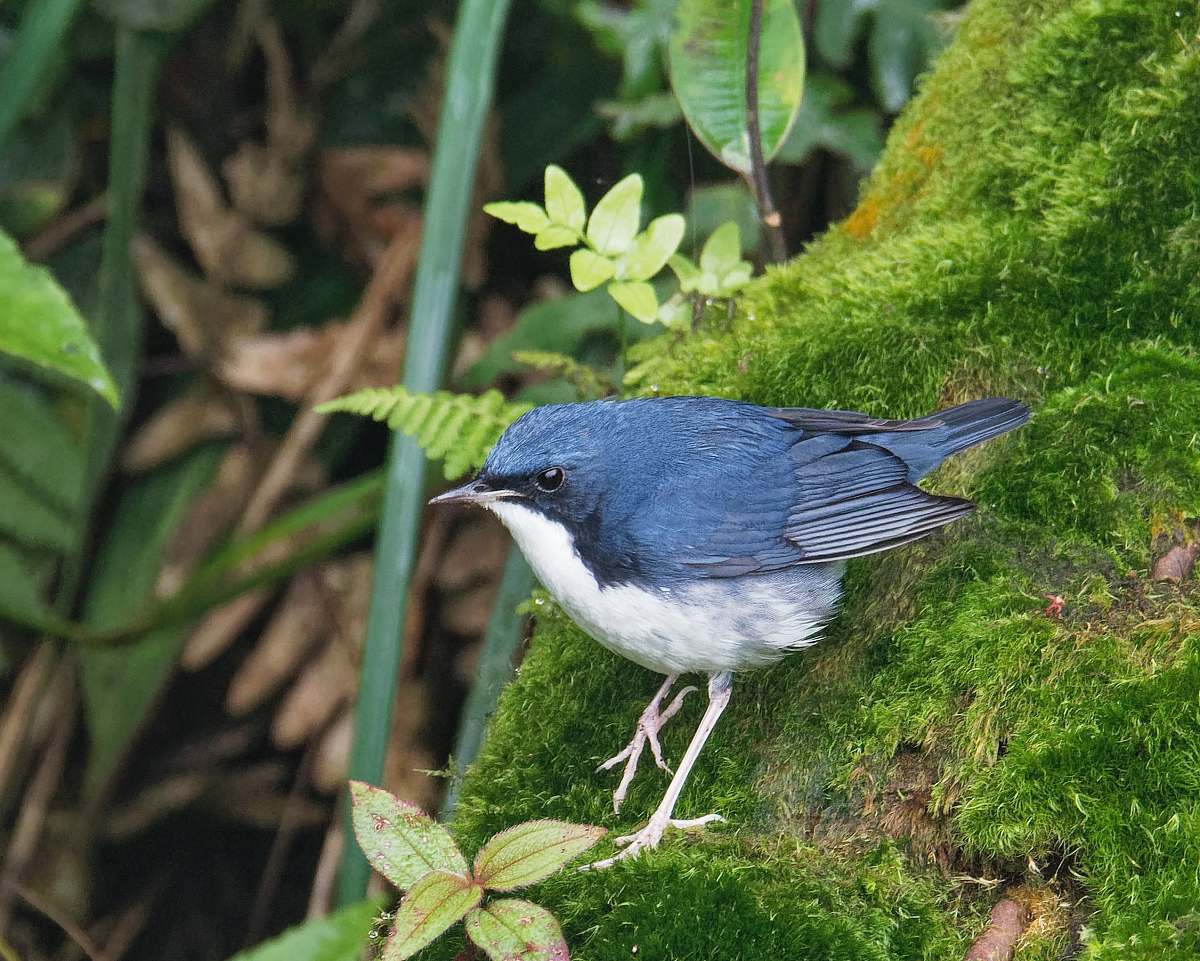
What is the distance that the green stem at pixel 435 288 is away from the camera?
370 cm

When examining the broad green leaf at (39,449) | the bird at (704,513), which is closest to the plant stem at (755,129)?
the bird at (704,513)

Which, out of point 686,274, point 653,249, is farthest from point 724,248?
point 653,249

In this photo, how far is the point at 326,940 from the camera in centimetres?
161

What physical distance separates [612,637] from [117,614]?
3393 mm

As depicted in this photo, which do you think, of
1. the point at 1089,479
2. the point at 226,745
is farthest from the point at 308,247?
the point at 1089,479

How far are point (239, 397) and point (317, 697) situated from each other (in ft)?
4.59

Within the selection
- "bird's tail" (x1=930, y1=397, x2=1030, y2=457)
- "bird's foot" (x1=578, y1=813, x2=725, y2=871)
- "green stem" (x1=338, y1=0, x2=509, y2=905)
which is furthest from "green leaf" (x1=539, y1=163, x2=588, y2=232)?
"bird's foot" (x1=578, y1=813, x2=725, y2=871)

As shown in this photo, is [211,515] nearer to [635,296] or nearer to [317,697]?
[317,697]

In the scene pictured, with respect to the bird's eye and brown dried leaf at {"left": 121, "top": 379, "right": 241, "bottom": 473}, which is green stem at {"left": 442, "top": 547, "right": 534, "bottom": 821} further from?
brown dried leaf at {"left": 121, "top": 379, "right": 241, "bottom": 473}

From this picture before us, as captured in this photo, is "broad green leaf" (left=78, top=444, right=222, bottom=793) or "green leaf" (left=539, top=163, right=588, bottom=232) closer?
"green leaf" (left=539, top=163, right=588, bottom=232)

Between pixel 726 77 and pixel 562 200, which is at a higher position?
pixel 726 77

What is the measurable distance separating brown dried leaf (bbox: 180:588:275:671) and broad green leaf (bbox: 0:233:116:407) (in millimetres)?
3010

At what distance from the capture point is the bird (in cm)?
286

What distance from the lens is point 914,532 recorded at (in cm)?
276
